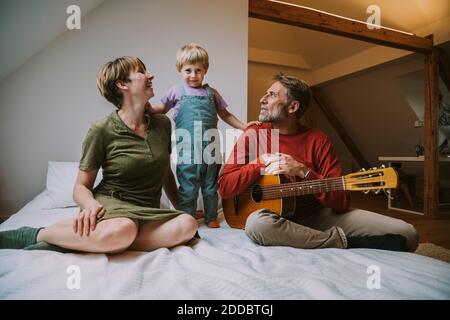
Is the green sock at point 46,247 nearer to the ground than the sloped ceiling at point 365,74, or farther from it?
nearer to the ground

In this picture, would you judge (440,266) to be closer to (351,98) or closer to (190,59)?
(190,59)

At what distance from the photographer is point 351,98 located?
9.73 feet

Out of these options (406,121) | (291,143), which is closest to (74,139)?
(291,143)

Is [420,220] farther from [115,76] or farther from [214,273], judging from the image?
[115,76]

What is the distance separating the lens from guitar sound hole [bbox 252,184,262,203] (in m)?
0.99

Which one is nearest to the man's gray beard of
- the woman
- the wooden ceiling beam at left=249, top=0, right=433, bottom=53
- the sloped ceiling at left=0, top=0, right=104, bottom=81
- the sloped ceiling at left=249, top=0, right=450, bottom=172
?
the sloped ceiling at left=249, top=0, right=450, bottom=172

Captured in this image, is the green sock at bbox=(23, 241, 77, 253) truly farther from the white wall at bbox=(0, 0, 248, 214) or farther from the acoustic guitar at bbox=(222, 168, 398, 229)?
the acoustic guitar at bbox=(222, 168, 398, 229)

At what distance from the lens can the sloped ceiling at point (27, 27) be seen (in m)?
0.74

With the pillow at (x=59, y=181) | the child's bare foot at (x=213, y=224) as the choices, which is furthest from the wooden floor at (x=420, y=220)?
the pillow at (x=59, y=181)

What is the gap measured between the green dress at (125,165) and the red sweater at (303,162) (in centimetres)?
26

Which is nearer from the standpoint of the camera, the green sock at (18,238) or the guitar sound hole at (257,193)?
the green sock at (18,238)

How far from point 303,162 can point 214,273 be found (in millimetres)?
Result: 494

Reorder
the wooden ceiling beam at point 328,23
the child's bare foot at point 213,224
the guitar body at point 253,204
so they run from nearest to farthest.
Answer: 1. the guitar body at point 253,204
2. the child's bare foot at point 213,224
3. the wooden ceiling beam at point 328,23

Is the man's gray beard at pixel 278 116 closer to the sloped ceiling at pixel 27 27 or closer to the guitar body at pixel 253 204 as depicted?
the guitar body at pixel 253 204
